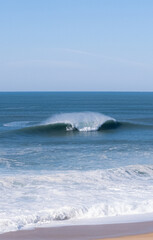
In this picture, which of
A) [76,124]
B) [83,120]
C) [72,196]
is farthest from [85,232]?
[83,120]

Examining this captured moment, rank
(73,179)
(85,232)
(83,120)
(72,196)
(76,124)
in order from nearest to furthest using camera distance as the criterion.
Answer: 1. (85,232)
2. (72,196)
3. (73,179)
4. (76,124)
5. (83,120)

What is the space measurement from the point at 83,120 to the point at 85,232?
1930cm

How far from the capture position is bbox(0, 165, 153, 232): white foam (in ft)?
25.6

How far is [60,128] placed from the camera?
82.2 ft

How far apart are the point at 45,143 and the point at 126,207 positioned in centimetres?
1096

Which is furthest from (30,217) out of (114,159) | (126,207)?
(114,159)

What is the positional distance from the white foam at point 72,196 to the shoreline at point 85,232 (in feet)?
1.03

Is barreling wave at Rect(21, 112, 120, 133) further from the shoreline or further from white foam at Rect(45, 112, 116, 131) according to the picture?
the shoreline

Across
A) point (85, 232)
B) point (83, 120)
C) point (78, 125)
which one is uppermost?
point (83, 120)

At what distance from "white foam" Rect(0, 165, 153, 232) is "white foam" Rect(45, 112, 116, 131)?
42.9 feet

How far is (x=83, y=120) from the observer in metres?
26.2

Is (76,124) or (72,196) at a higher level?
(76,124)

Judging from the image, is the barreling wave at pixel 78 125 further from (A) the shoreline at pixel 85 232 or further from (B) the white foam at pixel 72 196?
(A) the shoreline at pixel 85 232

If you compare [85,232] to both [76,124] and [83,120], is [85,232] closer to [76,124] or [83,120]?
[76,124]
